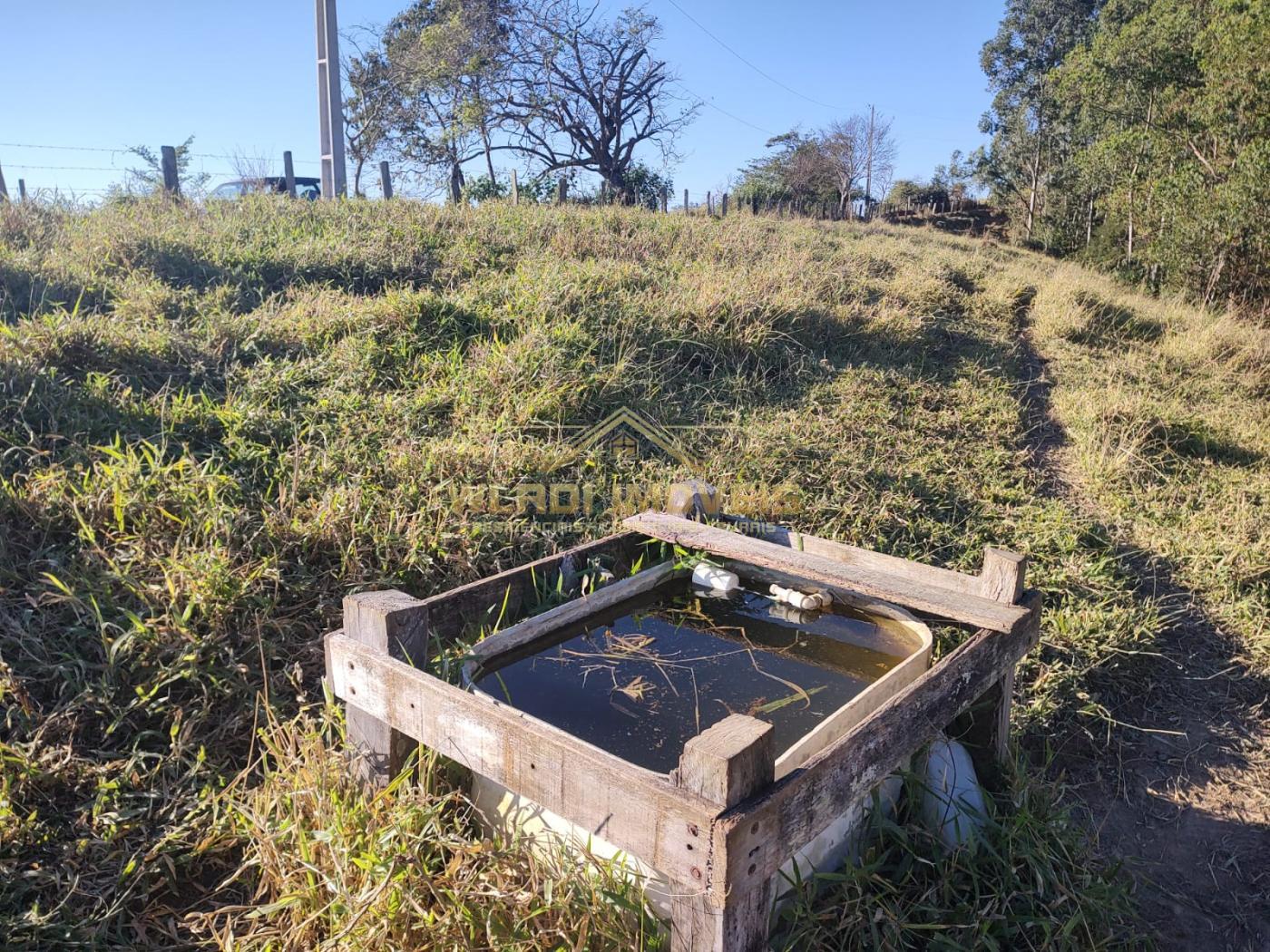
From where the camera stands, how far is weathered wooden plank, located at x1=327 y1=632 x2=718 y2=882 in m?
1.47

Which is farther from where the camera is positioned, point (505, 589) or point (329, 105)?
point (329, 105)

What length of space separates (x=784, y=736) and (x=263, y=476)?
2.54 m

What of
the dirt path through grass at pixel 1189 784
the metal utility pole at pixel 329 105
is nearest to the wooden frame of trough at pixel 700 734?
the dirt path through grass at pixel 1189 784

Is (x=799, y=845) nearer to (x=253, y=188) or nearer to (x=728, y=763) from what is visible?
(x=728, y=763)

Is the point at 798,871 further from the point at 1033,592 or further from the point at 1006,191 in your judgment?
the point at 1006,191

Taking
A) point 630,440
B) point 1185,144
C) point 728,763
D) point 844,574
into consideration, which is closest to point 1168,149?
point 1185,144

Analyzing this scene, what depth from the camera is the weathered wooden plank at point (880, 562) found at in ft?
8.64

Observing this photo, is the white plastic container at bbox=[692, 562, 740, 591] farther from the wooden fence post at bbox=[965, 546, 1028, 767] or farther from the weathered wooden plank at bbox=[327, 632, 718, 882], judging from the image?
the weathered wooden plank at bbox=[327, 632, 718, 882]

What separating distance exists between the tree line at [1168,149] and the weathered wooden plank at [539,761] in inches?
515

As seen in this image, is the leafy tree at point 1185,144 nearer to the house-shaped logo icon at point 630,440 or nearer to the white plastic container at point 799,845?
the house-shaped logo icon at point 630,440

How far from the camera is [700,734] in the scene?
58.3 inches

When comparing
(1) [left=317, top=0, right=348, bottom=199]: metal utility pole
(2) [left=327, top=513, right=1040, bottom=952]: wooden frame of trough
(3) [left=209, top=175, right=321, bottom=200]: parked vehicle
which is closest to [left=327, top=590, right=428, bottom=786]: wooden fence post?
(2) [left=327, top=513, right=1040, bottom=952]: wooden frame of trough

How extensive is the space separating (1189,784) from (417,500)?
3229mm

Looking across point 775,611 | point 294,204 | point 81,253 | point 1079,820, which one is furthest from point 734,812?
point 294,204
